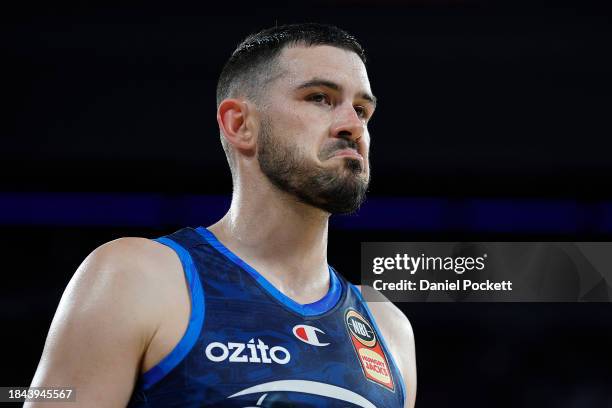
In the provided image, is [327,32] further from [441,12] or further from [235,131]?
[441,12]

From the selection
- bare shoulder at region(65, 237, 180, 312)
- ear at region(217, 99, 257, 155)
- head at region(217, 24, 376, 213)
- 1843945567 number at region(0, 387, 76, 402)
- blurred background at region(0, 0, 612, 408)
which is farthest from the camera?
blurred background at region(0, 0, 612, 408)

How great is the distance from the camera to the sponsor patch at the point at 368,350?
1.71m

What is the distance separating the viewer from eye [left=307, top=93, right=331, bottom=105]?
1.79 metres

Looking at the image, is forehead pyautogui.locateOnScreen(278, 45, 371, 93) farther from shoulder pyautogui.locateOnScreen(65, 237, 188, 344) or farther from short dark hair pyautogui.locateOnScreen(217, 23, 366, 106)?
shoulder pyautogui.locateOnScreen(65, 237, 188, 344)

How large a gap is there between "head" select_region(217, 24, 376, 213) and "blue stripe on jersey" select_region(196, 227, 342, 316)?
0.61 feet

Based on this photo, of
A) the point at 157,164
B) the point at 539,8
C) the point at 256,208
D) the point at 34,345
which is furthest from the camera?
the point at 34,345

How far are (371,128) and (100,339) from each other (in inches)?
126

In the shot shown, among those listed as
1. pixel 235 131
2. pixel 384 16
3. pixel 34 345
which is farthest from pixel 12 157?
pixel 235 131

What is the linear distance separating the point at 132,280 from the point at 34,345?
3.83m

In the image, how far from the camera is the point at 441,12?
4.32m

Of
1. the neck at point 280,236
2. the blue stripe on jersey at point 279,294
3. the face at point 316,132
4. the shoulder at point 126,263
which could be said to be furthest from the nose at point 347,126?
the shoulder at point 126,263

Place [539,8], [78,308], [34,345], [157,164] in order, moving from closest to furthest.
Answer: [78,308], [539,8], [157,164], [34,345]

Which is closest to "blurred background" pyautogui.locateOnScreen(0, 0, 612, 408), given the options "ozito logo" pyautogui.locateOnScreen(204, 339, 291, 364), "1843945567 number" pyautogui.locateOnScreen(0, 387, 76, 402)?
"ozito logo" pyautogui.locateOnScreen(204, 339, 291, 364)

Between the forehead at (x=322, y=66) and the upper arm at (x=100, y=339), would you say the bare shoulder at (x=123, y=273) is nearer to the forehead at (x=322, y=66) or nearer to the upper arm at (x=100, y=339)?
the upper arm at (x=100, y=339)
